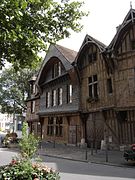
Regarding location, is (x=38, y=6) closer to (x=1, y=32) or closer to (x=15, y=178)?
(x=1, y=32)

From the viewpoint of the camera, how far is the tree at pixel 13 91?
151 ft

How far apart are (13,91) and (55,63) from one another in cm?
1684

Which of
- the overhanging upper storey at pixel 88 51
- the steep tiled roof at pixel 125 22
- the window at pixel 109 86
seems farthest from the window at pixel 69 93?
the steep tiled roof at pixel 125 22

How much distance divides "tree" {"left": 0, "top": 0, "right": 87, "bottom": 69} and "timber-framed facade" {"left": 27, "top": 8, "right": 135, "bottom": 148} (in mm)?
11541

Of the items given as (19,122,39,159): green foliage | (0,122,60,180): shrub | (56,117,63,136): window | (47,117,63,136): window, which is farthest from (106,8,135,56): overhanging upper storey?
(0,122,60,180): shrub

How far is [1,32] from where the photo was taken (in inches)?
277

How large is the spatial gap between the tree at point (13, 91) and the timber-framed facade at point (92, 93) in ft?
45.4

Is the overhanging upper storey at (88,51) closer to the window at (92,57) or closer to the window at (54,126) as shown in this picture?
the window at (92,57)

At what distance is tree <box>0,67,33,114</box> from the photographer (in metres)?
46.0

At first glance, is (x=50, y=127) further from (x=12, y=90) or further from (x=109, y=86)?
(x=12, y=90)

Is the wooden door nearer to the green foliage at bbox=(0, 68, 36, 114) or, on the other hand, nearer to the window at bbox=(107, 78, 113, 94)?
the window at bbox=(107, 78, 113, 94)

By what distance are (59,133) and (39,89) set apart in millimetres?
7706

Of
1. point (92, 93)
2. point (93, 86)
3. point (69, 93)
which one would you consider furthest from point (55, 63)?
point (92, 93)

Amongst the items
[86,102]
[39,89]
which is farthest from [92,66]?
[39,89]
